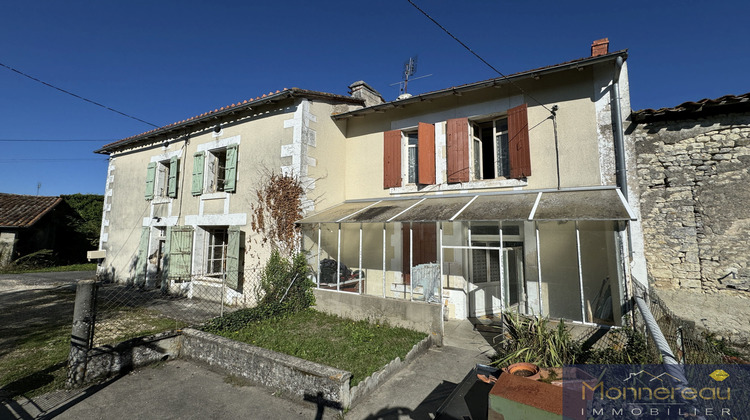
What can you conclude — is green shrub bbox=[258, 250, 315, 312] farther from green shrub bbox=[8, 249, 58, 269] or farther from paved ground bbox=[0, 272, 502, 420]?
green shrub bbox=[8, 249, 58, 269]

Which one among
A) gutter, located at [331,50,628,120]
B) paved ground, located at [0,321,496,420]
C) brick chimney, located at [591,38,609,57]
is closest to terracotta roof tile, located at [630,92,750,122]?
gutter, located at [331,50,628,120]

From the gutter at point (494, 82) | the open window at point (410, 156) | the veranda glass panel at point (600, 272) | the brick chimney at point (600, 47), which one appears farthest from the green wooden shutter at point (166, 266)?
the brick chimney at point (600, 47)

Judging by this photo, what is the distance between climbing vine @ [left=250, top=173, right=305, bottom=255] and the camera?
7523 millimetres

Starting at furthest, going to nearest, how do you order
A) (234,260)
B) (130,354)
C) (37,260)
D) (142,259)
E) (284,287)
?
(37,260) < (142,259) < (234,260) < (284,287) < (130,354)

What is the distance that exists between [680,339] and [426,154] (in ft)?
17.9

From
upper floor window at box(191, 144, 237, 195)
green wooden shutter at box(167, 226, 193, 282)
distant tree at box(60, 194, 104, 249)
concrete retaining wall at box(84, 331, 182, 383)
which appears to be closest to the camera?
concrete retaining wall at box(84, 331, 182, 383)

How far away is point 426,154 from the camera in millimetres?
7645

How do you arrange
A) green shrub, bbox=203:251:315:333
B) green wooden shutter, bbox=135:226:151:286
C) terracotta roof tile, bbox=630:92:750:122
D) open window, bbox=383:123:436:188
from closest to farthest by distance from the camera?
terracotta roof tile, bbox=630:92:750:122 < green shrub, bbox=203:251:315:333 < open window, bbox=383:123:436:188 < green wooden shutter, bbox=135:226:151:286

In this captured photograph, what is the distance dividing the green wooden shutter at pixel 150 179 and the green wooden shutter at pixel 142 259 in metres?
1.13

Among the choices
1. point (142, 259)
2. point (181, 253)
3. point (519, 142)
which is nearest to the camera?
point (519, 142)

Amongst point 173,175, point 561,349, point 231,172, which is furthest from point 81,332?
point 173,175

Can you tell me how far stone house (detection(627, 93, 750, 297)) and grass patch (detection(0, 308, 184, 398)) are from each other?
31.5ft

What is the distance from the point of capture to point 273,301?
22.8ft

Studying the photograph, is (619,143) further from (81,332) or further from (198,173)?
(198,173)
